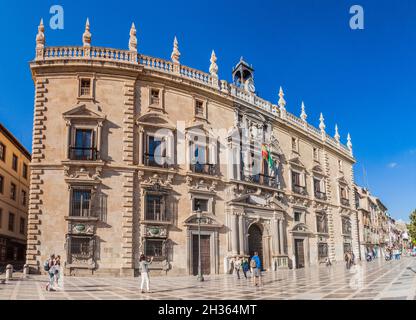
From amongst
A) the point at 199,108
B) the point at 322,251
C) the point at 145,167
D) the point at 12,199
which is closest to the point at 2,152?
the point at 12,199

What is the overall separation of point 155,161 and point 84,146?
4858 mm

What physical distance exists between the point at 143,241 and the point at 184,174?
5.65 meters

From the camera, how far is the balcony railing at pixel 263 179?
106 ft

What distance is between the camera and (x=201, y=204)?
28234 millimetres

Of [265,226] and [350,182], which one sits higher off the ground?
[350,182]

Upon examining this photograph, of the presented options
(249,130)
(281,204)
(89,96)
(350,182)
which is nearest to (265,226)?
(281,204)

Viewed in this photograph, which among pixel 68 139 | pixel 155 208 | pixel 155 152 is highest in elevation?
pixel 68 139

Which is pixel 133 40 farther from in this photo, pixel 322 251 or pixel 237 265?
pixel 322 251

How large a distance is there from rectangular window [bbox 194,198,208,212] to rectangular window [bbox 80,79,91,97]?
10642 mm

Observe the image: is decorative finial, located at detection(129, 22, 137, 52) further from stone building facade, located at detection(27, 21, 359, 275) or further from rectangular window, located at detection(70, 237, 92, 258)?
rectangular window, located at detection(70, 237, 92, 258)

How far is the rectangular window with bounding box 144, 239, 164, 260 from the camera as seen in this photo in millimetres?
25061

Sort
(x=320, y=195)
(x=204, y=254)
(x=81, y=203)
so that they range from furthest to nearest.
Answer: (x=320, y=195), (x=204, y=254), (x=81, y=203)
